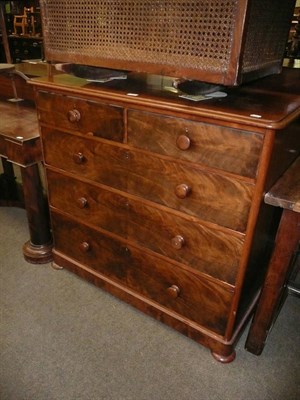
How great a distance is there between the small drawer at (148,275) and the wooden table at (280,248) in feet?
0.57

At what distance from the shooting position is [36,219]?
1843 mm

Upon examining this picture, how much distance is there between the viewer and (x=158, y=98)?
3.72ft

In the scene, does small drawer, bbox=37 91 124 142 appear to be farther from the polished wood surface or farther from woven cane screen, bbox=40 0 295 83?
the polished wood surface

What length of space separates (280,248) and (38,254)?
1.36 m

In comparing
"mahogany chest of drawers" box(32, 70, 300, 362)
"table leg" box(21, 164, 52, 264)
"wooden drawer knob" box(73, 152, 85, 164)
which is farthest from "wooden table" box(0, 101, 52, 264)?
"wooden drawer knob" box(73, 152, 85, 164)

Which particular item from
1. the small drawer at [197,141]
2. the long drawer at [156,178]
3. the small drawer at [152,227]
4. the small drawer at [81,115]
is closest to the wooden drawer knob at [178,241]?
the small drawer at [152,227]

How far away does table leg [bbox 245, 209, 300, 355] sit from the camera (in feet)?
3.73

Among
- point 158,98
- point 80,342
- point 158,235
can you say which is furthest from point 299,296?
point 158,98

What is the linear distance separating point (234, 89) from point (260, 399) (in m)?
1.21

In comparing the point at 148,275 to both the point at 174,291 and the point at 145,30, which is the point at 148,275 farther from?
the point at 145,30

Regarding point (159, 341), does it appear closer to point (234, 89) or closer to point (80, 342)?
point (80, 342)

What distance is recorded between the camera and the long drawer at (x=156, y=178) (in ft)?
3.55

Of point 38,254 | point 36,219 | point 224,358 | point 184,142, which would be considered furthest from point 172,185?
point 38,254

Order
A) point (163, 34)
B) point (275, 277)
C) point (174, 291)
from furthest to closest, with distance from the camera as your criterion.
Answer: point (174, 291) < point (275, 277) < point (163, 34)
